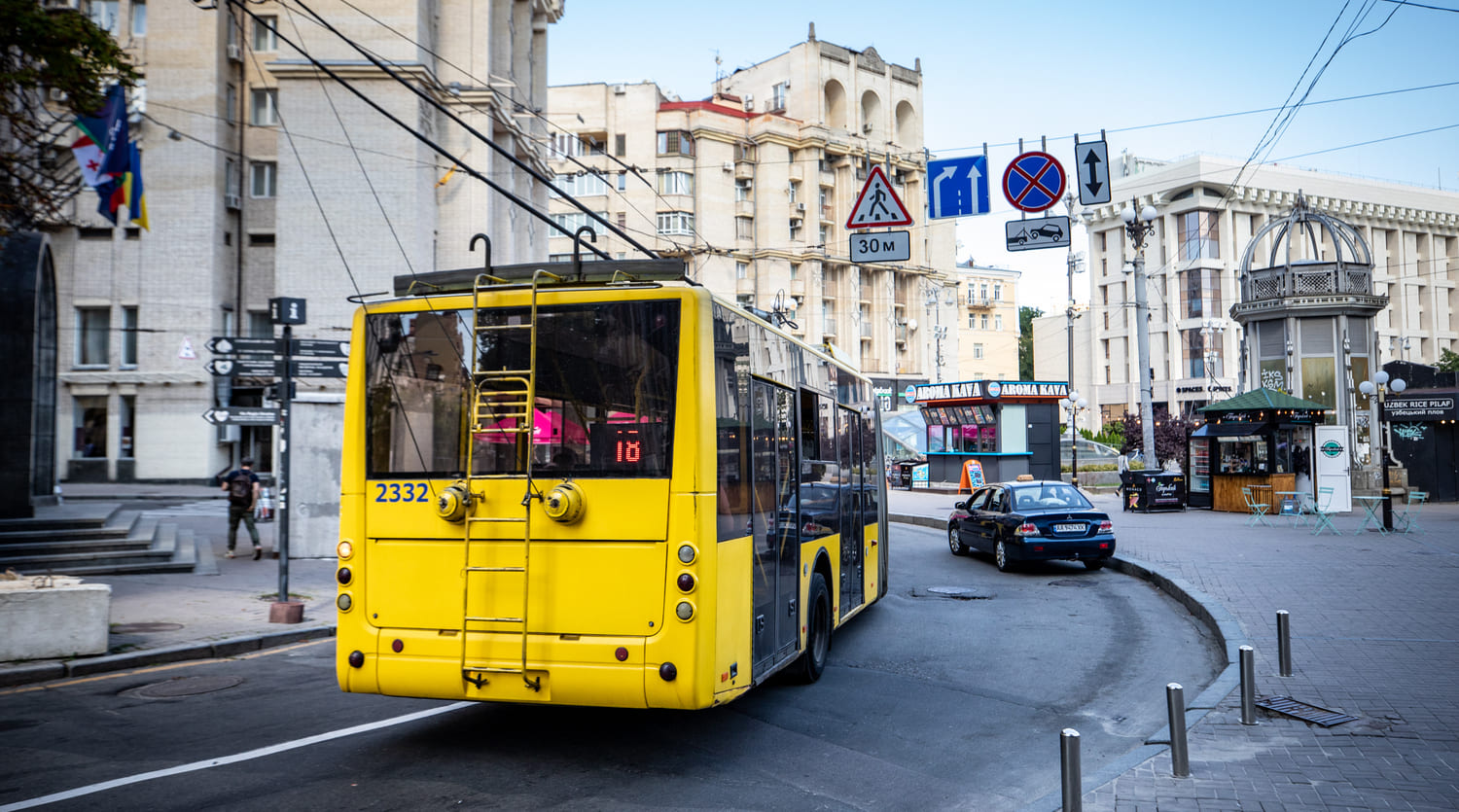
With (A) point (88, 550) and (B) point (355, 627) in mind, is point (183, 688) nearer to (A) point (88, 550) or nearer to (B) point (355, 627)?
(B) point (355, 627)

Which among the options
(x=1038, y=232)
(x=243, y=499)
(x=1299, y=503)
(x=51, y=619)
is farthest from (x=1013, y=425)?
(x=51, y=619)

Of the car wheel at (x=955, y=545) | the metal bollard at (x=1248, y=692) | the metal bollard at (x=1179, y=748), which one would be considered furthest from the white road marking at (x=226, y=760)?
the car wheel at (x=955, y=545)

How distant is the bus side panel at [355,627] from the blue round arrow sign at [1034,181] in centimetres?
1133

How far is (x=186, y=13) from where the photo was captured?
4028 cm

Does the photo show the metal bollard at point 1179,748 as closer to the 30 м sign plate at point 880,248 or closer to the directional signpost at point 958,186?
the 30 м sign plate at point 880,248

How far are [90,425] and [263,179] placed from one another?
38.5 feet

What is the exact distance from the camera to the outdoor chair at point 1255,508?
24.7m

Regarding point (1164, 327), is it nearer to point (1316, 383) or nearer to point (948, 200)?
point (1316, 383)

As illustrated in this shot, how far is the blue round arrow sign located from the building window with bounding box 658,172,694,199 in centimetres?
5266

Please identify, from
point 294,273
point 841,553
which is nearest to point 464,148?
point 294,273

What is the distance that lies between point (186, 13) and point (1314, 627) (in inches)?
1710

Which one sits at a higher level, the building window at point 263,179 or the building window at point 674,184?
the building window at point 674,184

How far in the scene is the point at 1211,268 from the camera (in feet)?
255

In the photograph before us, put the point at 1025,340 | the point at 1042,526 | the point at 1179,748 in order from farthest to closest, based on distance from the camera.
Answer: the point at 1025,340
the point at 1042,526
the point at 1179,748
